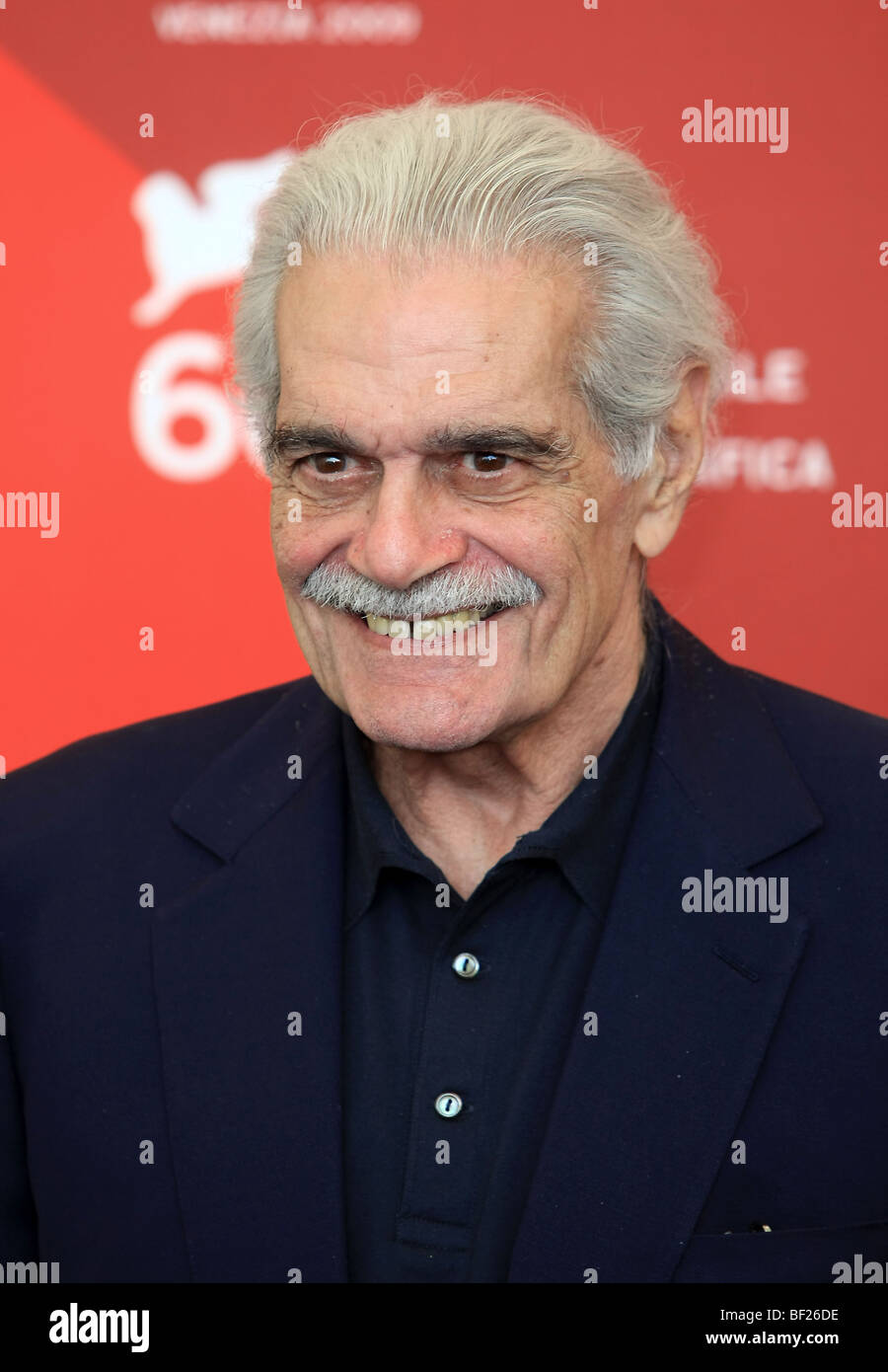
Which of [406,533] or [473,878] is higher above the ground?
[406,533]

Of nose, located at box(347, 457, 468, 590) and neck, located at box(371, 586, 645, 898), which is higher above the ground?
nose, located at box(347, 457, 468, 590)

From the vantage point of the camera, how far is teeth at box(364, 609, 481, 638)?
5.25 ft

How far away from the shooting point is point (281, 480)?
1.67 m

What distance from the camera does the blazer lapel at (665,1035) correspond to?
4.88 ft

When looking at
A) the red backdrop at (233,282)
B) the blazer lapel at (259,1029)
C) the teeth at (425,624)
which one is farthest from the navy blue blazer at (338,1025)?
the red backdrop at (233,282)

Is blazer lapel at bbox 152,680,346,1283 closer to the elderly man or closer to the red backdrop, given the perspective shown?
the elderly man

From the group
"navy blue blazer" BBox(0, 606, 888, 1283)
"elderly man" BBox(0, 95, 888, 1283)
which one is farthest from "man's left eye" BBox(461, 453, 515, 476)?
"navy blue blazer" BBox(0, 606, 888, 1283)

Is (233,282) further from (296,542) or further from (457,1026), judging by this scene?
(457,1026)

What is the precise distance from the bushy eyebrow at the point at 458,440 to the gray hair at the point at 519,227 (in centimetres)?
8

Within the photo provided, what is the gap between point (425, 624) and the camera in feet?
5.24

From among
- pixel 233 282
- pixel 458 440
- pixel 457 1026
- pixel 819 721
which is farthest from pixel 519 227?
pixel 233 282

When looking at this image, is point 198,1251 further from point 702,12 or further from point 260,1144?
point 702,12

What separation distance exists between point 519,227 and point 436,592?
14.4 inches
